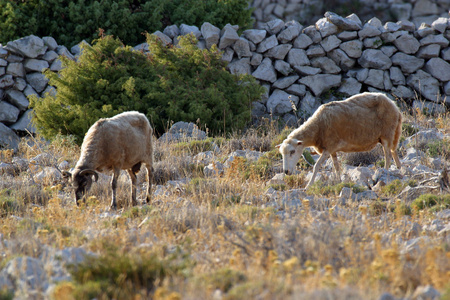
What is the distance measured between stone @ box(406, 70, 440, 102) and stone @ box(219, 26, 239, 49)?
220 inches

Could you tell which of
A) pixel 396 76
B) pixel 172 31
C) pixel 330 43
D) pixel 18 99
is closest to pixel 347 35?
pixel 330 43

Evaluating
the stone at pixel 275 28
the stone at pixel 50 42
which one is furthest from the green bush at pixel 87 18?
the stone at pixel 275 28

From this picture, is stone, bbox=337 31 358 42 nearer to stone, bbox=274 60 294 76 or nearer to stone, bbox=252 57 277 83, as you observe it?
stone, bbox=274 60 294 76

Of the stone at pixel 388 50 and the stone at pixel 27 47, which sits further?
the stone at pixel 388 50

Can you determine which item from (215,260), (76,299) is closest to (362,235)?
(215,260)

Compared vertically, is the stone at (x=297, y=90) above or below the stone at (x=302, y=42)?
below

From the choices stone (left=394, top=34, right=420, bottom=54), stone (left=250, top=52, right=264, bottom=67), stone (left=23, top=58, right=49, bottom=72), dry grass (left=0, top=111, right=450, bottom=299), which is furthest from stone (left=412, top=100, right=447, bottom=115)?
stone (left=23, top=58, right=49, bottom=72)

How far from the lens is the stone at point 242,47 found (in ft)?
49.0

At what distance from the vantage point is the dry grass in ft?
→ 12.1

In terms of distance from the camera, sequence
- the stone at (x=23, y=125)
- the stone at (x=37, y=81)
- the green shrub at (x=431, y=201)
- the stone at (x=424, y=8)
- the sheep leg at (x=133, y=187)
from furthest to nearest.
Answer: the stone at (x=424, y=8), the stone at (x=37, y=81), the stone at (x=23, y=125), the sheep leg at (x=133, y=187), the green shrub at (x=431, y=201)

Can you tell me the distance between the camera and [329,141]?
8.41 metres

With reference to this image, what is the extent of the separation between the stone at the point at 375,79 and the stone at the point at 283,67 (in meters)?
2.44

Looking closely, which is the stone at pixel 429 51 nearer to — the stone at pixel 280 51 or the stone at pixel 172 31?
the stone at pixel 280 51

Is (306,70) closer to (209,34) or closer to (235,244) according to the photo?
(209,34)
